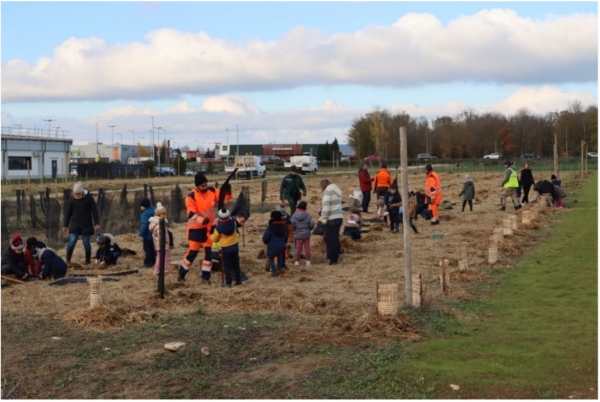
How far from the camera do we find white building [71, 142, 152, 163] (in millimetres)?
131000

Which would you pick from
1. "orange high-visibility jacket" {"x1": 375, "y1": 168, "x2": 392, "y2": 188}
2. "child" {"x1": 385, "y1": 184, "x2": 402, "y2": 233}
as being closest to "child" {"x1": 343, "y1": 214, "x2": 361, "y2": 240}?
"child" {"x1": 385, "y1": 184, "x2": 402, "y2": 233}

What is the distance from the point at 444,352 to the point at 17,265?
→ 342 inches

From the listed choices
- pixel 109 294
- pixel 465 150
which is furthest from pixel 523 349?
pixel 465 150

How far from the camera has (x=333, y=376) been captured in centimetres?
823

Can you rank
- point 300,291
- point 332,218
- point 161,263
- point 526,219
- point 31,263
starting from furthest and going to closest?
1. point 526,219
2. point 332,218
3. point 31,263
4. point 300,291
5. point 161,263

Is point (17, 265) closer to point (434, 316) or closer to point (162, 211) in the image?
point (162, 211)

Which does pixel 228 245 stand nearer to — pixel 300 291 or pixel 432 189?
pixel 300 291

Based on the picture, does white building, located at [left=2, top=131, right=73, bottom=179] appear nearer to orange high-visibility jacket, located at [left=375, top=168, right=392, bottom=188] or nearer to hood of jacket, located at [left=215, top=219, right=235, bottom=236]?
orange high-visibility jacket, located at [left=375, top=168, right=392, bottom=188]

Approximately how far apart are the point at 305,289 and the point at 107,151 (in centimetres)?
12364

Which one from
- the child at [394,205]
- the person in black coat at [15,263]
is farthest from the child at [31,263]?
the child at [394,205]

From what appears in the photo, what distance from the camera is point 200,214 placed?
14.0 meters

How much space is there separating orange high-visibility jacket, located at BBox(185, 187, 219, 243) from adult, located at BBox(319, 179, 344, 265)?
304 centimetres

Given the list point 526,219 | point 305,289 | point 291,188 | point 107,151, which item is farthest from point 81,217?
point 107,151

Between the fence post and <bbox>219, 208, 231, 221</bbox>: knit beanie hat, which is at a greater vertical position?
<bbox>219, 208, 231, 221</bbox>: knit beanie hat
